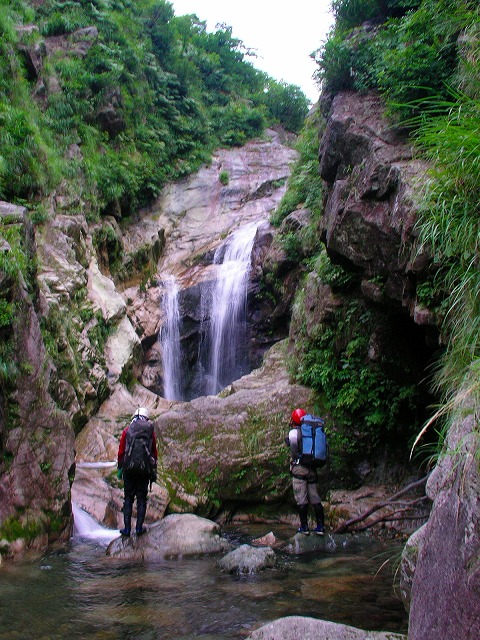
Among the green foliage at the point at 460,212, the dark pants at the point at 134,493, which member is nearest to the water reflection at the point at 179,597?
the dark pants at the point at 134,493

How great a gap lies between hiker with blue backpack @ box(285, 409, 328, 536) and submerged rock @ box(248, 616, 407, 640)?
3.91m

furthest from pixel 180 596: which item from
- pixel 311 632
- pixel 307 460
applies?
pixel 307 460

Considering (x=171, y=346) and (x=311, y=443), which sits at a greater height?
(x=171, y=346)

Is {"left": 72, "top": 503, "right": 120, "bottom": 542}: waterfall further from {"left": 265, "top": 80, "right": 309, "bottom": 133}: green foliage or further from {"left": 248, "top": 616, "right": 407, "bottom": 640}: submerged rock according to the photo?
{"left": 265, "top": 80, "right": 309, "bottom": 133}: green foliage

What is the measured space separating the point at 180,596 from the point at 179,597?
0.09 ft

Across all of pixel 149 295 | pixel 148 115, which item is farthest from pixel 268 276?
pixel 148 115

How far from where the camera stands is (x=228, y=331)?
16750mm

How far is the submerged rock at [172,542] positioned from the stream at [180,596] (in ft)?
0.64

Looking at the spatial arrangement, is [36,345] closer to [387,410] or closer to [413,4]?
[387,410]

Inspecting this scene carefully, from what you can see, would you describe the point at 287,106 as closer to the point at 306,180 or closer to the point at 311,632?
the point at 306,180

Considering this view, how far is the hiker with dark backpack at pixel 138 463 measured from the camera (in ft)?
22.0

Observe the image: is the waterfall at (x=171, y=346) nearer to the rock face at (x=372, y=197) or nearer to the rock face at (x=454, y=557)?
the rock face at (x=372, y=197)

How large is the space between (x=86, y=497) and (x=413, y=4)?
10.8 metres

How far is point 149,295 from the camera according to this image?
59.3 feet
